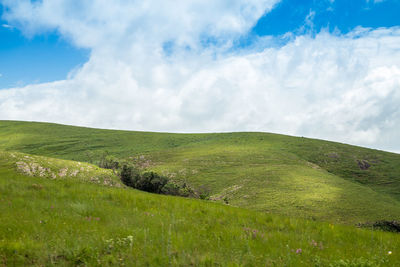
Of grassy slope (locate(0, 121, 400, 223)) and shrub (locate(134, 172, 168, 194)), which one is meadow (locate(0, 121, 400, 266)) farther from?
grassy slope (locate(0, 121, 400, 223))

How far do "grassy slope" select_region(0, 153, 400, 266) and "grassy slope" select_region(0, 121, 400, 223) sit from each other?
4767 centimetres

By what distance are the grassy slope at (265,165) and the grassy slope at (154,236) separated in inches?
1877

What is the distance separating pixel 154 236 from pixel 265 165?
100m

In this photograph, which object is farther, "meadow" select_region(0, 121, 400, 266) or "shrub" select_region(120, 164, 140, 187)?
"shrub" select_region(120, 164, 140, 187)

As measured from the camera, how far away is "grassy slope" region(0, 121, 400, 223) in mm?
63125

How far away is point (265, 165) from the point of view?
342 feet

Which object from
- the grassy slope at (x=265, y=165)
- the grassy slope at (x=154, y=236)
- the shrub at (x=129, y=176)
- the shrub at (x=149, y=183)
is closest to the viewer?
the grassy slope at (x=154, y=236)

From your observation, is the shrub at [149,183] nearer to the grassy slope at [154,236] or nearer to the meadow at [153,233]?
the meadow at [153,233]

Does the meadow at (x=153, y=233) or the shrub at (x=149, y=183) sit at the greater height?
the meadow at (x=153, y=233)

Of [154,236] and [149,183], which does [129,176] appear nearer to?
[149,183]

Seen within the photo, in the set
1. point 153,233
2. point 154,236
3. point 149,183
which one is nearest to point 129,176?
point 149,183

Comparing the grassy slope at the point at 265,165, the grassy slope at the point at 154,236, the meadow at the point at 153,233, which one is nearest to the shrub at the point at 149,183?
the grassy slope at the point at 265,165

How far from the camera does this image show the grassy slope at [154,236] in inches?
255

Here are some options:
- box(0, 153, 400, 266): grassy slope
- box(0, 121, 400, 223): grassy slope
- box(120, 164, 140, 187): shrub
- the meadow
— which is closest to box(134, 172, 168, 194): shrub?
→ box(120, 164, 140, 187): shrub
